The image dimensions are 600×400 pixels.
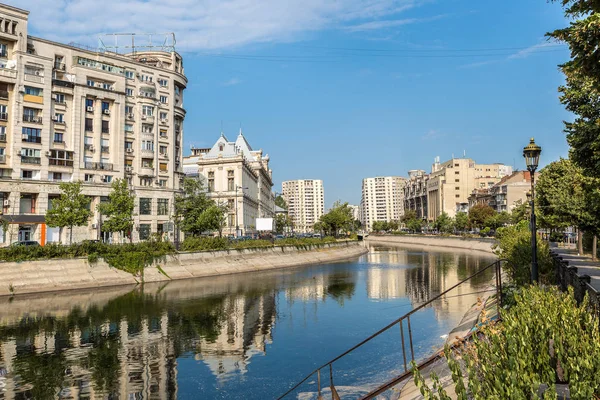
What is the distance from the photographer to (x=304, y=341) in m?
24.6

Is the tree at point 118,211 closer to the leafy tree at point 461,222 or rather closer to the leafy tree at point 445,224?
the leafy tree at point 461,222

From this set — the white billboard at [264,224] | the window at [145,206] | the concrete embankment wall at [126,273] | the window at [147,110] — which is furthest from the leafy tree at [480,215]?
the window at [147,110]

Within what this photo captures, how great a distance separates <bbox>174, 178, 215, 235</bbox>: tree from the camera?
67562 mm

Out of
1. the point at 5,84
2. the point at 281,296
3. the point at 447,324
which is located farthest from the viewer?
the point at 5,84

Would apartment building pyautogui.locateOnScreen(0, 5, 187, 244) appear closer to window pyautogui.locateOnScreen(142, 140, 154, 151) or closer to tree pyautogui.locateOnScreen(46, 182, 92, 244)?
window pyautogui.locateOnScreen(142, 140, 154, 151)

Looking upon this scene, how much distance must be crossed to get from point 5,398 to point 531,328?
59.4 feet

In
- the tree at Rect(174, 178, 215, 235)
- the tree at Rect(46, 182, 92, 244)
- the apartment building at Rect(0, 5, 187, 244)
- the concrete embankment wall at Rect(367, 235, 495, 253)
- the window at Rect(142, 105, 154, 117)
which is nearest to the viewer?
the tree at Rect(46, 182, 92, 244)

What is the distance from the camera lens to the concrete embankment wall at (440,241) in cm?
9894

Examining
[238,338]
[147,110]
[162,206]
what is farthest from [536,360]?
[147,110]

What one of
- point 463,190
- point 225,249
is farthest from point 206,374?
point 463,190

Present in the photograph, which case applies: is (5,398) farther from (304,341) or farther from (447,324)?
(447,324)

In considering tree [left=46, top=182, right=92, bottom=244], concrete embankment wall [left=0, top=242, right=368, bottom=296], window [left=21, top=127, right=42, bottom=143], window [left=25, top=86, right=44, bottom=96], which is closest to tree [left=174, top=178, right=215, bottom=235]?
concrete embankment wall [left=0, top=242, right=368, bottom=296]

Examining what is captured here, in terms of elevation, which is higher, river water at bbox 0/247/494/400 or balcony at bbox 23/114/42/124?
balcony at bbox 23/114/42/124

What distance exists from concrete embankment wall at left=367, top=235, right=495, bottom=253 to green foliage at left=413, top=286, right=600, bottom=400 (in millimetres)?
91290
